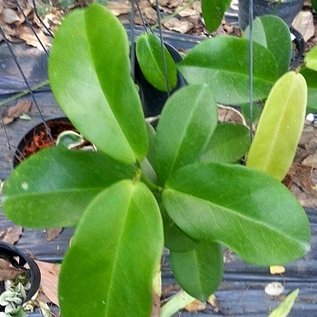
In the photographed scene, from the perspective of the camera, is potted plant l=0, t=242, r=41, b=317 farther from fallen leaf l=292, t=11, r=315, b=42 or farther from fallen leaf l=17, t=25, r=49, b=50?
fallen leaf l=292, t=11, r=315, b=42

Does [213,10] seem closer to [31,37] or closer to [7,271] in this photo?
[7,271]

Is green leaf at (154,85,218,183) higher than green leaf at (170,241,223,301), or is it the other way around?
green leaf at (154,85,218,183)

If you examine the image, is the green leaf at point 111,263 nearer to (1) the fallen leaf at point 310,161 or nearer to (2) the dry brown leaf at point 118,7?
(1) the fallen leaf at point 310,161

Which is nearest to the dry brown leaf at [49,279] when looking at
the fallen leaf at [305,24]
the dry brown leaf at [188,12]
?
the dry brown leaf at [188,12]

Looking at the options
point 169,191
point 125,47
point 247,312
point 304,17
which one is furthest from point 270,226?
point 304,17

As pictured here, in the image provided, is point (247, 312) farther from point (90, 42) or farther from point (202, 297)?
point (90, 42)

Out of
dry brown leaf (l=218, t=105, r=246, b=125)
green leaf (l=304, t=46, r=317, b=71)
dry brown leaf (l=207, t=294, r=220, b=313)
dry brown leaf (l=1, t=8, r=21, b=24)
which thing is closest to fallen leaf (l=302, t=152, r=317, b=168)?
dry brown leaf (l=218, t=105, r=246, b=125)
